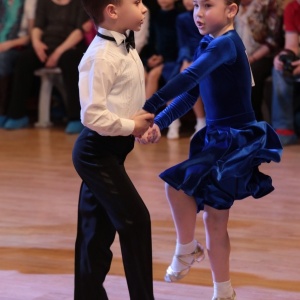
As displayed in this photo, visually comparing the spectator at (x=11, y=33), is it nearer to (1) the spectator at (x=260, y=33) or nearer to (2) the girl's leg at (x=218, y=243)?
(1) the spectator at (x=260, y=33)

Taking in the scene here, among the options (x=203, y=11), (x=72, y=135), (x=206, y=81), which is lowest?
(x=72, y=135)

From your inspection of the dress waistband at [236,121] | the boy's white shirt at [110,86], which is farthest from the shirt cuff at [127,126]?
the dress waistband at [236,121]

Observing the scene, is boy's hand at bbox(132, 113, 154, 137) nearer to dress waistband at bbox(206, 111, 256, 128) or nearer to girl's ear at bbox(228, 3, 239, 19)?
dress waistband at bbox(206, 111, 256, 128)

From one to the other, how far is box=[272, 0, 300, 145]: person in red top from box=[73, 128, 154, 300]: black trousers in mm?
4036

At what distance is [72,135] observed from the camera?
7.64 metres

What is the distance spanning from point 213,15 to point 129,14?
38 cm

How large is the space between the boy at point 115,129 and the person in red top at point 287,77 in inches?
158

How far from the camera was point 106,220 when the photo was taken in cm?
301

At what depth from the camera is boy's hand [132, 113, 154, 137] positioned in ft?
9.41

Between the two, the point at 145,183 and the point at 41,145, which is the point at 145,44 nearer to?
the point at 41,145

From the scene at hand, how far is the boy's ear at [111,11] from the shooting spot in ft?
9.48

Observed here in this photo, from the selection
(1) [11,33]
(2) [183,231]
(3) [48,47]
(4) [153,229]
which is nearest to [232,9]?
(2) [183,231]

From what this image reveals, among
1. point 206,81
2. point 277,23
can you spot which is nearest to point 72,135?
point 277,23

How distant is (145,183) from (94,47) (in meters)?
2.79
